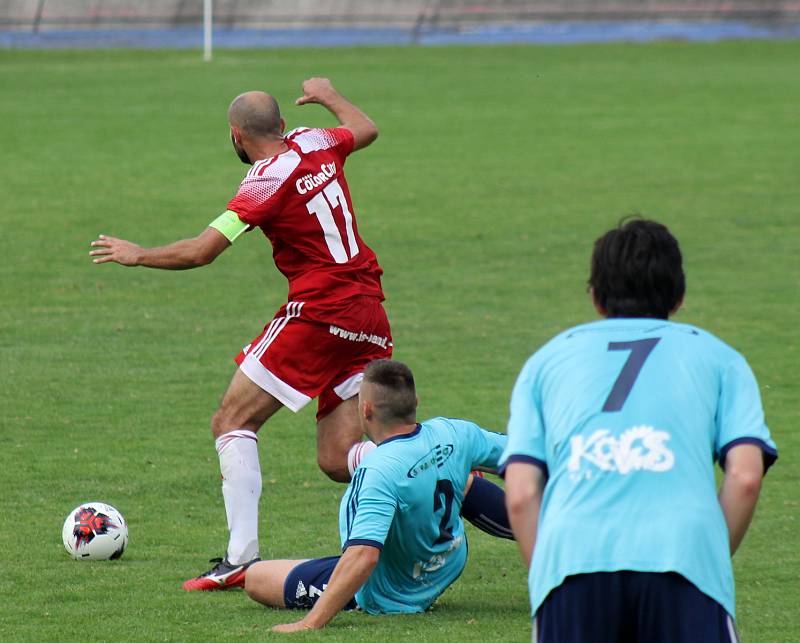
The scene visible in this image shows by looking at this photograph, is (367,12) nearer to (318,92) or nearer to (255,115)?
(318,92)

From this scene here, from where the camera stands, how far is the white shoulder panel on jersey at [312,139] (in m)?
7.20

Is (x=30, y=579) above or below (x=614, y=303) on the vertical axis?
below

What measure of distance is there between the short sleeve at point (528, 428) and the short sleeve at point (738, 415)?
0.43 meters

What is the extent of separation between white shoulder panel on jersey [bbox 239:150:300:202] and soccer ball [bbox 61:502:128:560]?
1.69m

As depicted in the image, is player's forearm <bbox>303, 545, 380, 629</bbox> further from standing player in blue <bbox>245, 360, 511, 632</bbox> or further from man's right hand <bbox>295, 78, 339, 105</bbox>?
man's right hand <bbox>295, 78, 339, 105</bbox>

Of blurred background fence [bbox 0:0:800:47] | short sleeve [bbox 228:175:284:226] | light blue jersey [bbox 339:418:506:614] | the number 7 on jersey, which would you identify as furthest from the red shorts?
blurred background fence [bbox 0:0:800:47]

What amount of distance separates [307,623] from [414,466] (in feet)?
2.37

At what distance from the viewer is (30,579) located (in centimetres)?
693

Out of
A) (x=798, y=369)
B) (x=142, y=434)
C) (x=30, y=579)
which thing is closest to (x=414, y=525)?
(x=30, y=579)

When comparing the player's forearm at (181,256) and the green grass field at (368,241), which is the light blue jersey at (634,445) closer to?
the green grass field at (368,241)

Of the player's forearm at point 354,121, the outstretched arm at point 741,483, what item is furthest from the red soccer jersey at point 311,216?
the outstretched arm at point 741,483

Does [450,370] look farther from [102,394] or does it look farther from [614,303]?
[614,303]

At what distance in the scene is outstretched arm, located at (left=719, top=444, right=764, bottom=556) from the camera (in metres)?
3.63

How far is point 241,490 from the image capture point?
6.99 meters
